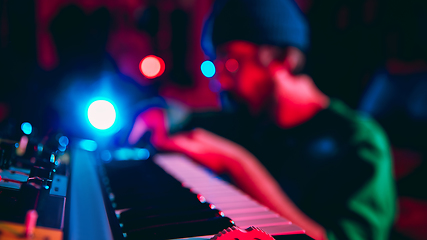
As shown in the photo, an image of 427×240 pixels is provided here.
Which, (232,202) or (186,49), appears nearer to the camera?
(232,202)

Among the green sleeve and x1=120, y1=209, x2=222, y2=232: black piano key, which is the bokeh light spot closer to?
the green sleeve

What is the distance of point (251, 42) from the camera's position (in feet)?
4.89

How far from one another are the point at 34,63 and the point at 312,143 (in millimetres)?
1912

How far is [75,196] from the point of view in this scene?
0.69 m

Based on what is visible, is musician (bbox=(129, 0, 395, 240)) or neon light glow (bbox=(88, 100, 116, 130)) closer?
musician (bbox=(129, 0, 395, 240))

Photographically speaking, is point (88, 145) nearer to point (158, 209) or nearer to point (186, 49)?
point (158, 209)

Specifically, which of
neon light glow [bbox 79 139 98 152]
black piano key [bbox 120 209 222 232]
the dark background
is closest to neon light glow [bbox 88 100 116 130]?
neon light glow [bbox 79 139 98 152]

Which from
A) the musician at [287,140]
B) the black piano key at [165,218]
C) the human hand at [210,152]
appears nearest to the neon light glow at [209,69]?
the musician at [287,140]

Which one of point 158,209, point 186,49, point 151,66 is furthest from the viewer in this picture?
point 186,49

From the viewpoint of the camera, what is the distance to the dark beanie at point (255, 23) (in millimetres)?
1456

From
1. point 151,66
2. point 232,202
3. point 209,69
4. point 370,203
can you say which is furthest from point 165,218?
point 151,66

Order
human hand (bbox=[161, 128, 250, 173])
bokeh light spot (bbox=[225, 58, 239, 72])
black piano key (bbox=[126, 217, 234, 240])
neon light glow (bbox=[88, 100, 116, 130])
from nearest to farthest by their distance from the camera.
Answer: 1. black piano key (bbox=[126, 217, 234, 240])
2. human hand (bbox=[161, 128, 250, 173])
3. bokeh light spot (bbox=[225, 58, 239, 72])
4. neon light glow (bbox=[88, 100, 116, 130])

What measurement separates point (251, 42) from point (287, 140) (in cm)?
71

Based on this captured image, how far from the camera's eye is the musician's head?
4.81 ft
